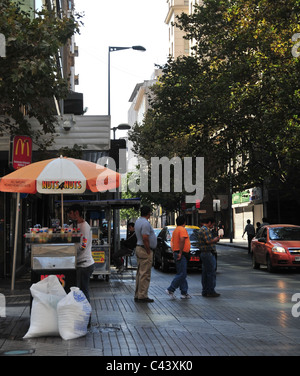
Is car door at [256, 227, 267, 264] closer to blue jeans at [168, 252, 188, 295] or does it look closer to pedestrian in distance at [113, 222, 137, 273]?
pedestrian in distance at [113, 222, 137, 273]

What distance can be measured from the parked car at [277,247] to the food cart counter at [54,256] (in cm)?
1223

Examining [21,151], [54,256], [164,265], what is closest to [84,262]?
[54,256]

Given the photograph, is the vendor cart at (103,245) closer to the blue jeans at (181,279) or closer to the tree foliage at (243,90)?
the blue jeans at (181,279)

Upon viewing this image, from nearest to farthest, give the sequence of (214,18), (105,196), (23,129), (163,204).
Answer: (23,129) → (214,18) → (105,196) → (163,204)

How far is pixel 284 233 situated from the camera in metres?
21.7

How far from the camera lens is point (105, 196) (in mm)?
34719

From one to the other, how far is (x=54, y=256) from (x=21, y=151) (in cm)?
538

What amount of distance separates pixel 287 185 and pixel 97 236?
1524 centimetres

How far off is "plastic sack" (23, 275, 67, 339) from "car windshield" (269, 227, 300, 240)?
45.6ft

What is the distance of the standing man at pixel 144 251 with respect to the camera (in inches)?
503

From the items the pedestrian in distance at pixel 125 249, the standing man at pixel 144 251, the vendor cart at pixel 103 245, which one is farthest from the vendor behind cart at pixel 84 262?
the pedestrian in distance at pixel 125 249

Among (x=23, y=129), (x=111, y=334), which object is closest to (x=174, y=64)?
(x=23, y=129)

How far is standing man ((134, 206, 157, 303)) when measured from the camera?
1278 centimetres
